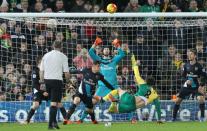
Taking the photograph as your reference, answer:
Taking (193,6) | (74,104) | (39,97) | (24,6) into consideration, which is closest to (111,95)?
(74,104)

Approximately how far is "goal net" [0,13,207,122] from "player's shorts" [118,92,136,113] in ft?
5.70

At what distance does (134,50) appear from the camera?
20203mm

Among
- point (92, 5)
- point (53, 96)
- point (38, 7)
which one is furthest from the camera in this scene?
point (92, 5)

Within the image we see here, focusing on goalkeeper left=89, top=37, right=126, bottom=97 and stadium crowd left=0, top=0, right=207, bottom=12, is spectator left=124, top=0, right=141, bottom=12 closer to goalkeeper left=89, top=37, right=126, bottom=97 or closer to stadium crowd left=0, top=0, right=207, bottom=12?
stadium crowd left=0, top=0, right=207, bottom=12

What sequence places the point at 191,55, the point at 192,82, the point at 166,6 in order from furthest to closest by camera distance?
1. the point at 166,6
2. the point at 192,82
3. the point at 191,55

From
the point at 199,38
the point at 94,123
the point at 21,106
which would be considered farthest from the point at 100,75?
the point at 199,38

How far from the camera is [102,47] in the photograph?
20.2 metres

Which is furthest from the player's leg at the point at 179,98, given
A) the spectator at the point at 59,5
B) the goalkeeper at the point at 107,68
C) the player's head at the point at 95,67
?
the spectator at the point at 59,5

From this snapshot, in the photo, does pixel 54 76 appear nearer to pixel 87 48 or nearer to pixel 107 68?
pixel 107 68

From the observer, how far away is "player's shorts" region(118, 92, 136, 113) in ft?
57.7

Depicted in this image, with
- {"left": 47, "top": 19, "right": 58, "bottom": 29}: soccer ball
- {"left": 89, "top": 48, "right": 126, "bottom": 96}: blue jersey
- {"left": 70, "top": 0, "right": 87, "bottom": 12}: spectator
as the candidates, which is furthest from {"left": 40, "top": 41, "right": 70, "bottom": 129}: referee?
{"left": 70, "top": 0, "right": 87, "bottom": 12}: spectator

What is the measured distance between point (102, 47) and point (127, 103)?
3.03m

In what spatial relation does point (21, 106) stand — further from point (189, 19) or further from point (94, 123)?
point (189, 19)

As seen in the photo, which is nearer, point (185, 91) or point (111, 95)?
point (111, 95)
